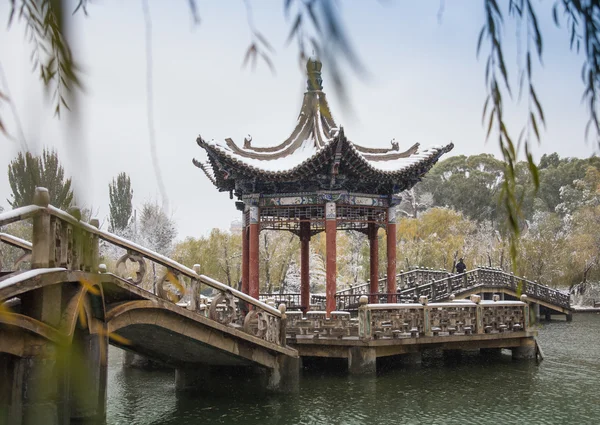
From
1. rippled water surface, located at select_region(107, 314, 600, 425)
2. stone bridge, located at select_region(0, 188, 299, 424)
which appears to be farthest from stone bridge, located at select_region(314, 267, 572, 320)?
stone bridge, located at select_region(0, 188, 299, 424)

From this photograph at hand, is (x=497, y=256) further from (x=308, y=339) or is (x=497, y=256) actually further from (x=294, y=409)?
(x=294, y=409)

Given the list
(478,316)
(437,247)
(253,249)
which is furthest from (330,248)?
(437,247)

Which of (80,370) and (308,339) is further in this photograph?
(308,339)

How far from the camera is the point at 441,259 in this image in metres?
28.3

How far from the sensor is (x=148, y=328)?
7742 mm

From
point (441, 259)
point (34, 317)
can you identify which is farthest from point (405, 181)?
point (441, 259)

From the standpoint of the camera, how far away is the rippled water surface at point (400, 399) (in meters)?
7.95

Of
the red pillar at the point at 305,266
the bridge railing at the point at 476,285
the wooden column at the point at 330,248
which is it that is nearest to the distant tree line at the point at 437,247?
the bridge railing at the point at 476,285

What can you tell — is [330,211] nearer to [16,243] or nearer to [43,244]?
[16,243]

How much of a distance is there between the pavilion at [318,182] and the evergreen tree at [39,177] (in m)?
10.0

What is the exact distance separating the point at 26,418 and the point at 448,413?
5.28 metres

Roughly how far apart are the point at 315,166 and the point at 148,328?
15.9 ft

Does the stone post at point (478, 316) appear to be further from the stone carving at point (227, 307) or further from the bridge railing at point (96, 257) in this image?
the stone carving at point (227, 307)

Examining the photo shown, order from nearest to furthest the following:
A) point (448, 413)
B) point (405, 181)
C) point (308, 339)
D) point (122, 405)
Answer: point (448, 413)
point (122, 405)
point (308, 339)
point (405, 181)
